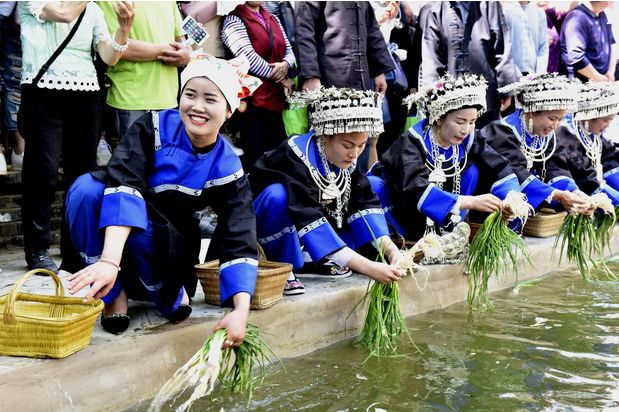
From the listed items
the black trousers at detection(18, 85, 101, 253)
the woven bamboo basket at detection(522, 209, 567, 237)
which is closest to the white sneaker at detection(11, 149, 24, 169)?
the black trousers at detection(18, 85, 101, 253)

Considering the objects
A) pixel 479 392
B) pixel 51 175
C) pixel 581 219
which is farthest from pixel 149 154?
pixel 581 219

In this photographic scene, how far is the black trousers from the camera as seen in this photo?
4.26 metres

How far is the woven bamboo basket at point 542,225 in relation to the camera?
625 cm

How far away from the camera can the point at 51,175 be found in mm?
4312


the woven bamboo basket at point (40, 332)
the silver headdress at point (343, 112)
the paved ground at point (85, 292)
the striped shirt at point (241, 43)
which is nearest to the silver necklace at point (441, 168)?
the silver headdress at point (343, 112)

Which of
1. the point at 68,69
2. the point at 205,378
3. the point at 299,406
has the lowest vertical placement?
the point at 299,406

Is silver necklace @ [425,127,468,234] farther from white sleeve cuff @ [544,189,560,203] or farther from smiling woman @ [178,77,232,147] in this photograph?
smiling woman @ [178,77,232,147]

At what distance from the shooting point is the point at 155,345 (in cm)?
328

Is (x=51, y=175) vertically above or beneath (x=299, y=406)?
above

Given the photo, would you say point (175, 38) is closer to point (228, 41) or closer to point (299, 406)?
point (228, 41)

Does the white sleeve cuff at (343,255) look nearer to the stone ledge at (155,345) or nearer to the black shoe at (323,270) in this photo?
the stone ledge at (155,345)

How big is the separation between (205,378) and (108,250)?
0.66m

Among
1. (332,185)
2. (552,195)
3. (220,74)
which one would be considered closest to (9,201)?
(332,185)

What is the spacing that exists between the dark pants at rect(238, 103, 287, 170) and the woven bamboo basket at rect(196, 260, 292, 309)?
203cm
